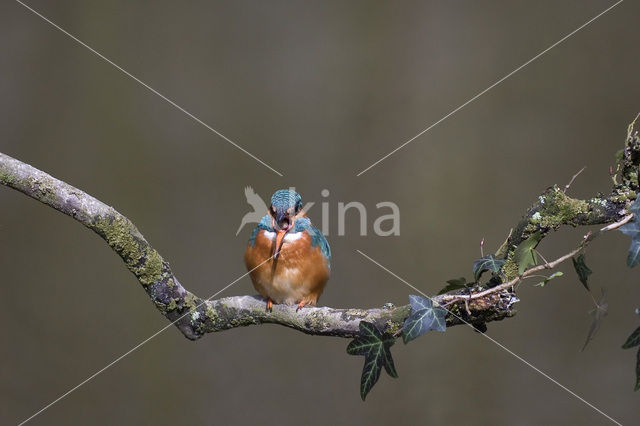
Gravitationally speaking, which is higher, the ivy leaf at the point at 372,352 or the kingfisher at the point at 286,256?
the kingfisher at the point at 286,256

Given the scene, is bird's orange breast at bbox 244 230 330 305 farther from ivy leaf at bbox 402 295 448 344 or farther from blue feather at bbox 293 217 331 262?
ivy leaf at bbox 402 295 448 344

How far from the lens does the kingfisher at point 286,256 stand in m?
1.90

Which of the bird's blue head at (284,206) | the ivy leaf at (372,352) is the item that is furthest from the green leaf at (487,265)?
the bird's blue head at (284,206)

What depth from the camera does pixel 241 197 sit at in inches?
130

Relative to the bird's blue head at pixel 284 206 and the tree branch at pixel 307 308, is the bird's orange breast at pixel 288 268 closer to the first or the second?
the bird's blue head at pixel 284 206

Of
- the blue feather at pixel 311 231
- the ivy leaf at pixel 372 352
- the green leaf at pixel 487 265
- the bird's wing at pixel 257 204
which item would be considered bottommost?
the ivy leaf at pixel 372 352

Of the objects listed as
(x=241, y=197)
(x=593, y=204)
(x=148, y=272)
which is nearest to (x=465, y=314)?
(x=593, y=204)

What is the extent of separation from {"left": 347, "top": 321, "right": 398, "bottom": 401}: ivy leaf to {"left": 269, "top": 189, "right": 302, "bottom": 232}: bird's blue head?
1.98 feet

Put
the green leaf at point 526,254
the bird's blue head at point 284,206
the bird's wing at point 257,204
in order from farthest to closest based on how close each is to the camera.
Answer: the bird's wing at point 257,204 < the bird's blue head at point 284,206 < the green leaf at point 526,254

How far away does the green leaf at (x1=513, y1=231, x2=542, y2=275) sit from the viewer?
1.23 meters

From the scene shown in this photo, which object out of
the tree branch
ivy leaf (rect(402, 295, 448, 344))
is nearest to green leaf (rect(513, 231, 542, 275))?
the tree branch

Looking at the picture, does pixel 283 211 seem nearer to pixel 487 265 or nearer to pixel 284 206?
pixel 284 206

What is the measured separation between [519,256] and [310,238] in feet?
2.86

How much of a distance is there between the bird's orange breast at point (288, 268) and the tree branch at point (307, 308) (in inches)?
7.2
